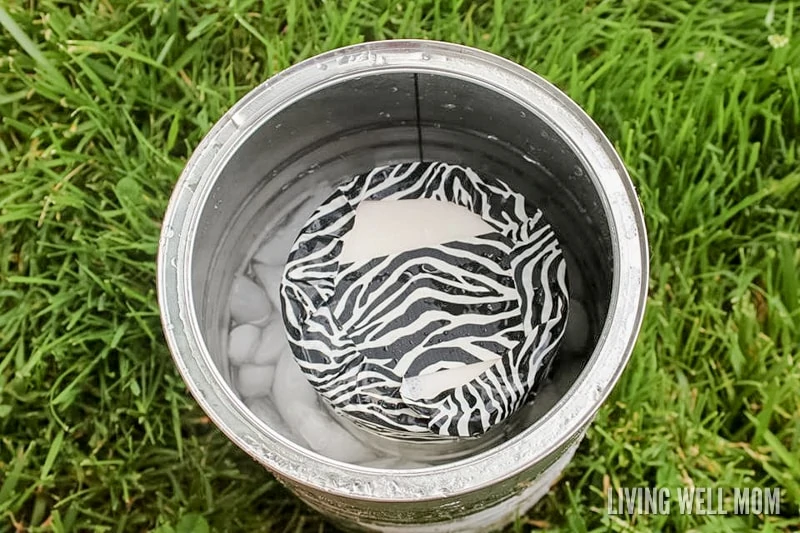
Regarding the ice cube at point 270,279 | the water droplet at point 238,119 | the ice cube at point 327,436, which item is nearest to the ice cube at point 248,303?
the ice cube at point 270,279

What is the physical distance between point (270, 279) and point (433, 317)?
20 cm

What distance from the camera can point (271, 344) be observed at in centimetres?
87

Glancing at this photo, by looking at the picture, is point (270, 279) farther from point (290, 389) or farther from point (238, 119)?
point (238, 119)

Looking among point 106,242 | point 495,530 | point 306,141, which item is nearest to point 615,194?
point 306,141

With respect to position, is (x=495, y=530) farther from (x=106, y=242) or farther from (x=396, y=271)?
(x=106, y=242)

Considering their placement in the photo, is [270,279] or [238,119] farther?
[270,279]

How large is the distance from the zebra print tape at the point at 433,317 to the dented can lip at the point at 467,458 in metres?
0.11

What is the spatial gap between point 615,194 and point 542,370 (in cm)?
19

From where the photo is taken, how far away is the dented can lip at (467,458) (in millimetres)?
585

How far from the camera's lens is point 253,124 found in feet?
2.28

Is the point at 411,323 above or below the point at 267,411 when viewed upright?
above

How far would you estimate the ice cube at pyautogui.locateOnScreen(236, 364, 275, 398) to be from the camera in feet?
2.72

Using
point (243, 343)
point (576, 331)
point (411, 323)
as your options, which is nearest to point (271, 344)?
point (243, 343)

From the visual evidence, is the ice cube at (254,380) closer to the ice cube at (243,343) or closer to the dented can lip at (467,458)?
the ice cube at (243,343)
